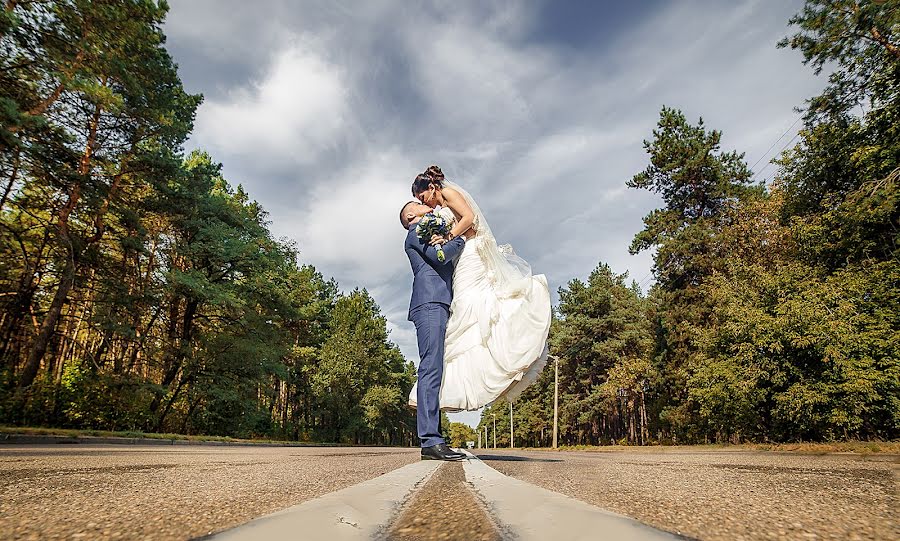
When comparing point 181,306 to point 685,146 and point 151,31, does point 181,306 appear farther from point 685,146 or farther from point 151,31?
point 685,146

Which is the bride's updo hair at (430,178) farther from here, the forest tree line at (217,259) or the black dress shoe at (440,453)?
the forest tree line at (217,259)

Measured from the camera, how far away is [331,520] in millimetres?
765

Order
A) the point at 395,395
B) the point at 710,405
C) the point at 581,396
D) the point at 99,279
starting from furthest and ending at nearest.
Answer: the point at 581,396, the point at 395,395, the point at 710,405, the point at 99,279

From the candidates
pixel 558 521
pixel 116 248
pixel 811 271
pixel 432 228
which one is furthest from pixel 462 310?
pixel 116 248

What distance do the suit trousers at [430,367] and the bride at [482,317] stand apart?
27 cm

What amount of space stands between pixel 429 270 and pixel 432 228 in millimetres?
396

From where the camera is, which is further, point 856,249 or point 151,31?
point 856,249

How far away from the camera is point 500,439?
95.1m

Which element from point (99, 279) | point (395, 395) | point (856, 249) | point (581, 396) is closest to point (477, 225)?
point (99, 279)

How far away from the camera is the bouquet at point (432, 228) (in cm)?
394

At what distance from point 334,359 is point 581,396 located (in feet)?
76.8

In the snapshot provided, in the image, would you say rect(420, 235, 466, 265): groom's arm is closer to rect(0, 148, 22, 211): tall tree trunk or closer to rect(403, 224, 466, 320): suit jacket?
rect(403, 224, 466, 320): suit jacket

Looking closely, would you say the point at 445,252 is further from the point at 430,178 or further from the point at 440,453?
the point at 440,453

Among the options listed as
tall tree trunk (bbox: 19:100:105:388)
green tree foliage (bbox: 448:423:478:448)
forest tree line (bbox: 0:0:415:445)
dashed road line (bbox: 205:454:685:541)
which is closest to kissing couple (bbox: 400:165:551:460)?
dashed road line (bbox: 205:454:685:541)
